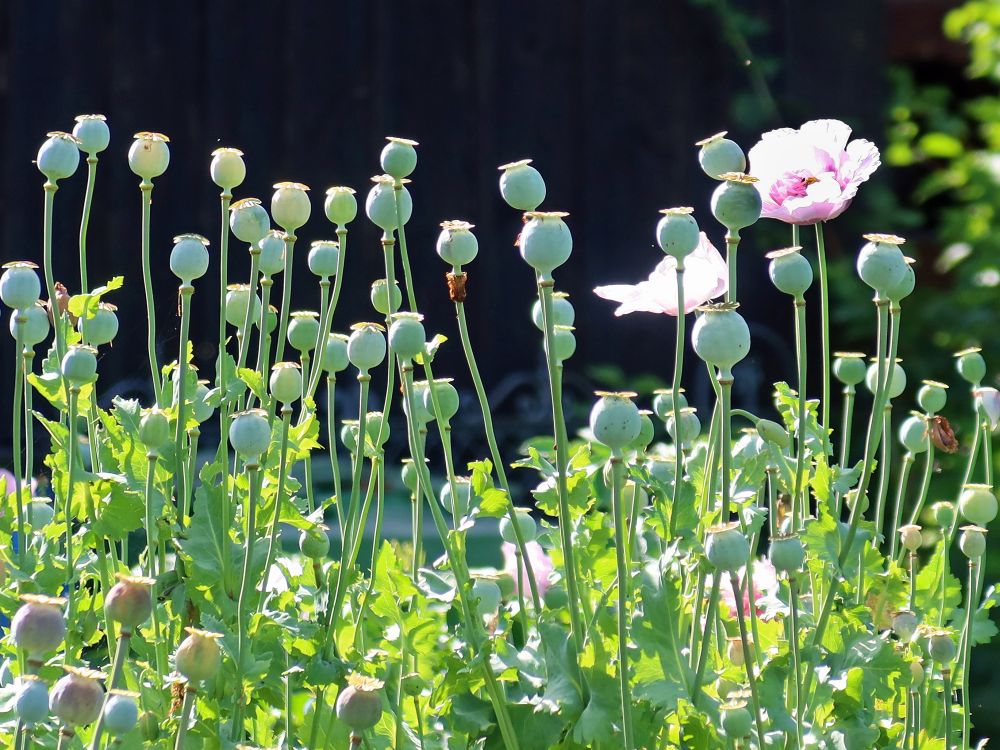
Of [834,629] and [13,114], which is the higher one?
[13,114]

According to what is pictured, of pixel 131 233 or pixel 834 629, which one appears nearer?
pixel 834 629

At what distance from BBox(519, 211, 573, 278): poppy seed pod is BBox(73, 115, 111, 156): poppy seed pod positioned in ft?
0.85

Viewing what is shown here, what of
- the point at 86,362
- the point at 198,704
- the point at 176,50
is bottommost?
the point at 198,704

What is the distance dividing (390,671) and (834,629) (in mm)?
194

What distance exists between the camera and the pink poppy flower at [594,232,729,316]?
662mm

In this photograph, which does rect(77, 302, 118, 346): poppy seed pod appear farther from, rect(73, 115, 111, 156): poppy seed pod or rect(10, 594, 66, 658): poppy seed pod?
rect(10, 594, 66, 658): poppy seed pod

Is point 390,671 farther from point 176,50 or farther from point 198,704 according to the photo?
point 176,50

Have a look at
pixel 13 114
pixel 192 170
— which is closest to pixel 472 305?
pixel 192 170

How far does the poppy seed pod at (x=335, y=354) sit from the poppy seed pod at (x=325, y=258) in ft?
A: 0.11

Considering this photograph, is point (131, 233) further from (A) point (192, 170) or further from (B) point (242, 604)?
(B) point (242, 604)

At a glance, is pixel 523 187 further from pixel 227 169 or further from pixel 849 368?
pixel 849 368

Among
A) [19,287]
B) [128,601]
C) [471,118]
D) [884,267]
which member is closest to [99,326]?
[19,287]

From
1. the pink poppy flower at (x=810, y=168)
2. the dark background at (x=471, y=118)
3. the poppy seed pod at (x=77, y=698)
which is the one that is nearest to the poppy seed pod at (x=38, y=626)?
the poppy seed pod at (x=77, y=698)

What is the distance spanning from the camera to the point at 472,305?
2967 millimetres
